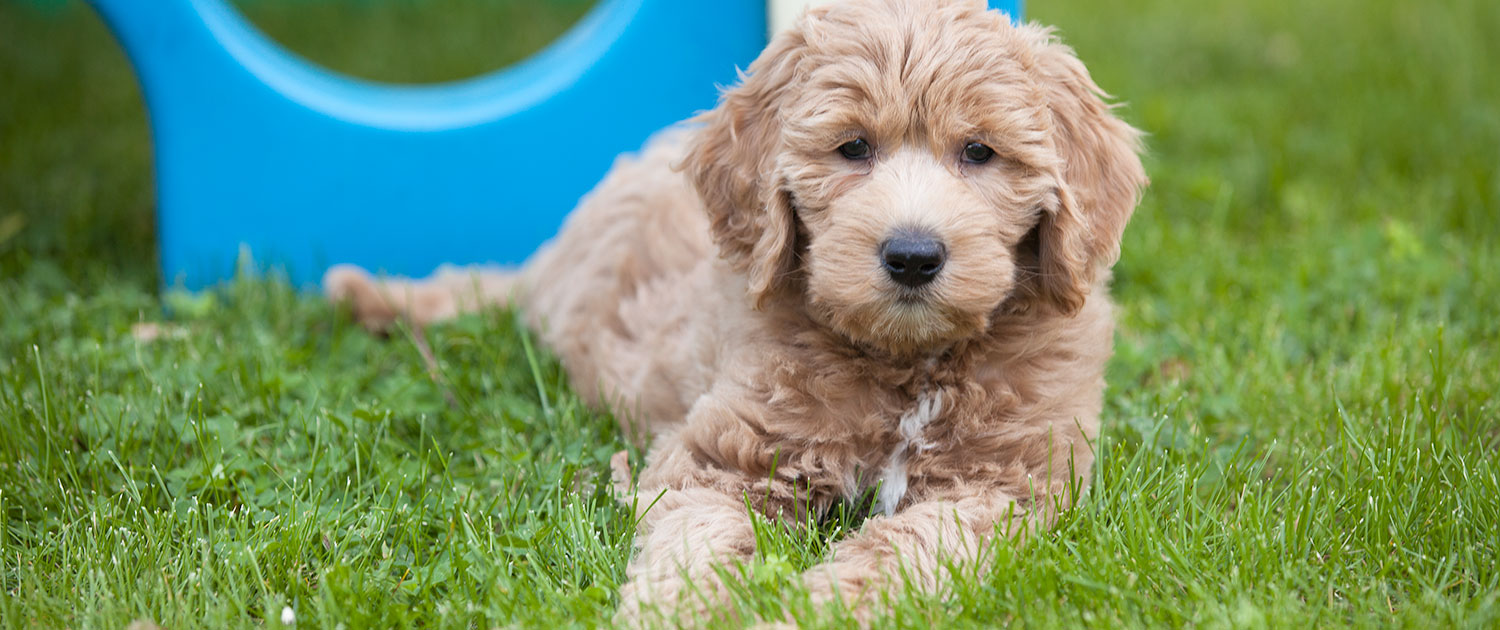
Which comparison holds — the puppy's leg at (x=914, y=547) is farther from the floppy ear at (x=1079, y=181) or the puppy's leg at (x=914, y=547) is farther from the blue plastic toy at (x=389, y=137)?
the blue plastic toy at (x=389, y=137)

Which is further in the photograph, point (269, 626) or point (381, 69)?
point (381, 69)

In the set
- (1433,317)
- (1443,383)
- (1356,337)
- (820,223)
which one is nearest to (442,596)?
(820,223)

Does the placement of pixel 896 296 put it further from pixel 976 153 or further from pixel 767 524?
pixel 767 524

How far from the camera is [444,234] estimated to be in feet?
16.4

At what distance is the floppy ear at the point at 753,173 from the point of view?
2.75 meters

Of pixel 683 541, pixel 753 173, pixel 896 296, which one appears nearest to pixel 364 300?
pixel 753 173

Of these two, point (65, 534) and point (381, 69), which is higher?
point (381, 69)

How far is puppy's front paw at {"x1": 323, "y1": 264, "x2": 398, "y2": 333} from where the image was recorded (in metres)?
4.29

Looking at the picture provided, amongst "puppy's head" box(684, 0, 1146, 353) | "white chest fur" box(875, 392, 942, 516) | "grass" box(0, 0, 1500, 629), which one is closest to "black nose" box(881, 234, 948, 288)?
"puppy's head" box(684, 0, 1146, 353)

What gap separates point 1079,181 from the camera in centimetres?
273

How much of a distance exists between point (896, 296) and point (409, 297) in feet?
7.62

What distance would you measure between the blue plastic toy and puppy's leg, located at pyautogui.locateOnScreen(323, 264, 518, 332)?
458 millimetres

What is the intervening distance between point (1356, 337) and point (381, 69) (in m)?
5.81

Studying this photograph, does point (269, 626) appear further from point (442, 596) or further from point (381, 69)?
point (381, 69)
